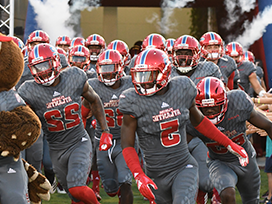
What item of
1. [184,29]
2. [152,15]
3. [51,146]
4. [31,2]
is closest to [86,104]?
[51,146]

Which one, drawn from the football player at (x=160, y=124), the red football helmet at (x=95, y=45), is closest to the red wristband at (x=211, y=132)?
the football player at (x=160, y=124)

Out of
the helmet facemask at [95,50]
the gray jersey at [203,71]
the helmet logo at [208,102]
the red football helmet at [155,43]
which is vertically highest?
the red football helmet at [155,43]

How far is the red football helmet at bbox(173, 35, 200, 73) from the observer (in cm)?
530

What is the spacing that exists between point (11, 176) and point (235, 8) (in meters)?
9.55

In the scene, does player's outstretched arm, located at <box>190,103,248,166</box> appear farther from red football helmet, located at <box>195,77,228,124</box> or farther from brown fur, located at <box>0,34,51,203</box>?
brown fur, located at <box>0,34,51,203</box>

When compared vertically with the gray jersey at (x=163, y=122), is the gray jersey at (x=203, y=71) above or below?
above

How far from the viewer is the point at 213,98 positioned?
391cm

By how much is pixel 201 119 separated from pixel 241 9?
8.02 meters

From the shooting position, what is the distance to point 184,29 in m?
16.8

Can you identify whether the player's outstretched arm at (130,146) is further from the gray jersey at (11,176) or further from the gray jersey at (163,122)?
the gray jersey at (11,176)

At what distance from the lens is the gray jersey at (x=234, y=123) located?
3955 millimetres

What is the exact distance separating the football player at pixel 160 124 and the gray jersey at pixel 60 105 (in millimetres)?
1006

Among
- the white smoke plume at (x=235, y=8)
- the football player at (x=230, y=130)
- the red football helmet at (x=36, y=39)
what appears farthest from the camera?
the white smoke plume at (x=235, y=8)

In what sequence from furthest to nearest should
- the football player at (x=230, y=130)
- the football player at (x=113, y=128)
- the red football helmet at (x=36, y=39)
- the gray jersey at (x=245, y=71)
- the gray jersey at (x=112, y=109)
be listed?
the gray jersey at (x=245, y=71), the red football helmet at (x=36, y=39), the gray jersey at (x=112, y=109), the football player at (x=113, y=128), the football player at (x=230, y=130)
